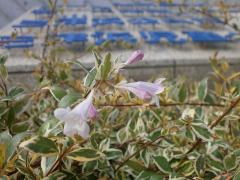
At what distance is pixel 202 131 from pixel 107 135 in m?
0.28

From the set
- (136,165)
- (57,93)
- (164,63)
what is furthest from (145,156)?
(164,63)

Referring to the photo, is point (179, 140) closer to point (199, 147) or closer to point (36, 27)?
point (199, 147)

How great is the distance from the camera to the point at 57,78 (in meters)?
1.16

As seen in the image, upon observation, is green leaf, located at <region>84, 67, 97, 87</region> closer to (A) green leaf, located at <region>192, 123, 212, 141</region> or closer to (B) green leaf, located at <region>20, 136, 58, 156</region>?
(B) green leaf, located at <region>20, 136, 58, 156</region>

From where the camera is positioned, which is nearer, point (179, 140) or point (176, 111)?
point (179, 140)

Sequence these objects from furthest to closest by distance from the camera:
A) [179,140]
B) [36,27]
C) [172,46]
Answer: [36,27], [172,46], [179,140]

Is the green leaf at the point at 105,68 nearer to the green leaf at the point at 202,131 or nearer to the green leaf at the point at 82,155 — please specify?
the green leaf at the point at 82,155

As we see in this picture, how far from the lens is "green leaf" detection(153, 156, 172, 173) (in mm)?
658

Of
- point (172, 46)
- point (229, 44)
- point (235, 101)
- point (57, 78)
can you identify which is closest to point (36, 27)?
point (172, 46)


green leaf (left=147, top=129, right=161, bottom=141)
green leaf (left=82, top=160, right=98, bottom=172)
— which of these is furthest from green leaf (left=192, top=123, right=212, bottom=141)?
green leaf (left=82, top=160, right=98, bottom=172)

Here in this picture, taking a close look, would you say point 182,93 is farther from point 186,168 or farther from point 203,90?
point 186,168

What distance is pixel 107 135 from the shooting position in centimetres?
83

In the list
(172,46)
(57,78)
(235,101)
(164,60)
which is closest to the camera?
(235,101)

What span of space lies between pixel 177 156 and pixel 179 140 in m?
0.09
